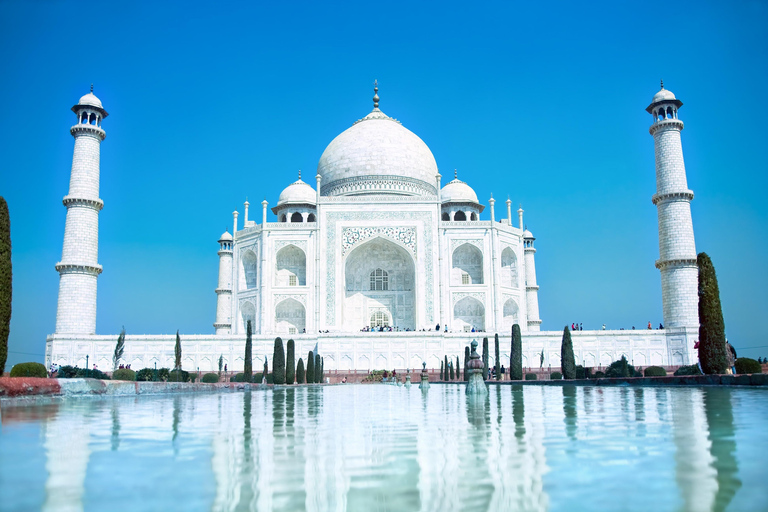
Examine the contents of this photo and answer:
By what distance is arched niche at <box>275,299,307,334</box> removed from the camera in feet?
86.5

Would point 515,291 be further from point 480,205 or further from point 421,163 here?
point 421,163

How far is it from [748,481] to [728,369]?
438 inches

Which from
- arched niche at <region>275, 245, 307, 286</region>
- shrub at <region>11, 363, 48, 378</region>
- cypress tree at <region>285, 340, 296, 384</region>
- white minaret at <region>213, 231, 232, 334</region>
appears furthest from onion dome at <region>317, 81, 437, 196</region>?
shrub at <region>11, 363, 48, 378</region>

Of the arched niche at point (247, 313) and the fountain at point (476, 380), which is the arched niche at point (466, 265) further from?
the fountain at point (476, 380)

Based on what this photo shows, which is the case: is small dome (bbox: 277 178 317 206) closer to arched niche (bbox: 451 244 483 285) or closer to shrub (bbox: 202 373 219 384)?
arched niche (bbox: 451 244 483 285)

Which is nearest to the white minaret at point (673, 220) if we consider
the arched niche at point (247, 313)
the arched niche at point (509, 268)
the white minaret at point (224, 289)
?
the arched niche at point (509, 268)

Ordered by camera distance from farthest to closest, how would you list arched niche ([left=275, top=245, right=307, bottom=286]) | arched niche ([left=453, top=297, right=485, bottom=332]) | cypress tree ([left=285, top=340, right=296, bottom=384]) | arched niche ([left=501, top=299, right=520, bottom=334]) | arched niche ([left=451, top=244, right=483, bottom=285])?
arched niche ([left=275, top=245, right=307, bottom=286]), arched niche ([left=451, top=244, right=483, bottom=285]), arched niche ([left=501, top=299, right=520, bottom=334]), arched niche ([left=453, top=297, right=485, bottom=332]), cypress tree ([left=285, top=340, right=296, bottom=384])

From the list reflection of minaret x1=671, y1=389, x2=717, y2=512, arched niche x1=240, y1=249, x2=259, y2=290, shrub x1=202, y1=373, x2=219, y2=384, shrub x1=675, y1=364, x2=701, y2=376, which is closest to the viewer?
reflection of minaret x1=671, y1=389, x2=717, y2=512

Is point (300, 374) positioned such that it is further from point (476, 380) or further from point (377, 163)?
point (377, 163)

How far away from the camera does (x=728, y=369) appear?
1159 cm

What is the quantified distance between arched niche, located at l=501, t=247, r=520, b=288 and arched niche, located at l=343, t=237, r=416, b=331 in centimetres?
385

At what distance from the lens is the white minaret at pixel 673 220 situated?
898 inches

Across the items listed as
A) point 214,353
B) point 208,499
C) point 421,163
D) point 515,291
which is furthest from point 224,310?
point 208,499

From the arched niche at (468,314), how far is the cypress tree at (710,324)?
46.2 feet
